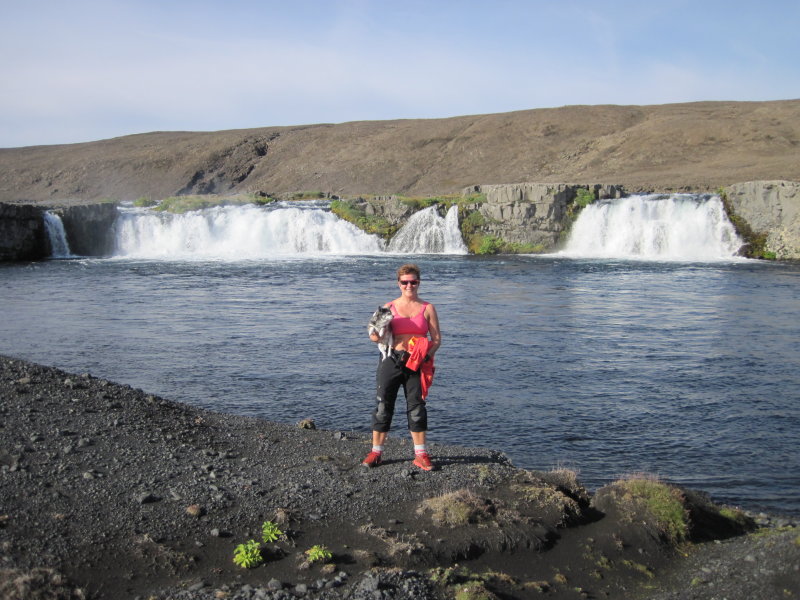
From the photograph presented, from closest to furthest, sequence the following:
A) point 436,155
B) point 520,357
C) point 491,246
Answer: point 520,357 → point 491,246 → point 436,155

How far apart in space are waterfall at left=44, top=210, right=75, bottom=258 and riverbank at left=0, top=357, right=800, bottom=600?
132 feet

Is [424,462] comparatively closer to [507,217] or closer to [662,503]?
[662,503]

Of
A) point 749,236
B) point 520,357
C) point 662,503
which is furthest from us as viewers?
point 749,236

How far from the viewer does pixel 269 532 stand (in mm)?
6984

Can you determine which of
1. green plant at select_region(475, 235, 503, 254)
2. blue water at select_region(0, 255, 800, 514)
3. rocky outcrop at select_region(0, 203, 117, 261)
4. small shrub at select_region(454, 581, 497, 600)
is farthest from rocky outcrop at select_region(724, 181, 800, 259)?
small shrub at select_region(454, 581, 497, 600)

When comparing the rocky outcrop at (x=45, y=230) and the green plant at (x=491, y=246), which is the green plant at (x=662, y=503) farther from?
the rocky outcrop at (x=45, y=230)

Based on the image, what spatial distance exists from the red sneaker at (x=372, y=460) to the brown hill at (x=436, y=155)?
7152 cm

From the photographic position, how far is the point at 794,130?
9500 centimetres

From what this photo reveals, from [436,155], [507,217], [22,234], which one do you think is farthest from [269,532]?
[436,155]

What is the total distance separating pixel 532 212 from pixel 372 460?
3811 cm

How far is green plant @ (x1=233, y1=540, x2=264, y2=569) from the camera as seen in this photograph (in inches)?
256

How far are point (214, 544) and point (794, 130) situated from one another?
337 ft

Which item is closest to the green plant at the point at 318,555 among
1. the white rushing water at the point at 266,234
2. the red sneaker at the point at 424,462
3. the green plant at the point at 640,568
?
the red sneaker at the point at 424,462

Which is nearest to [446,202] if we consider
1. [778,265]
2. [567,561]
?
[778,265]
